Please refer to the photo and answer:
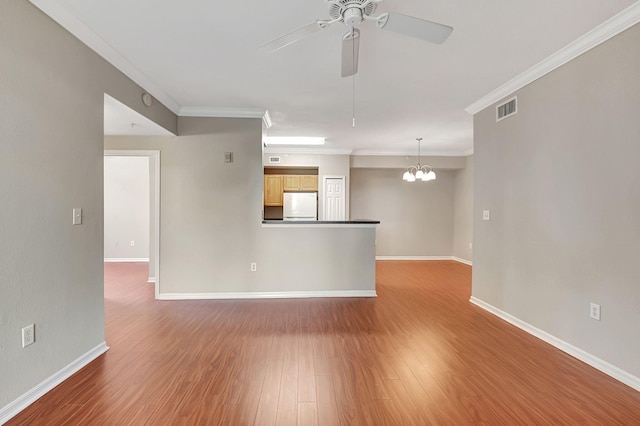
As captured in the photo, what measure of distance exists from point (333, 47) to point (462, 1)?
3.21 feet

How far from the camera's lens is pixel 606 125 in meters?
2.26

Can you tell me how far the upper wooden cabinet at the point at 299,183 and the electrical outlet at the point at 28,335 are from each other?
5.07m

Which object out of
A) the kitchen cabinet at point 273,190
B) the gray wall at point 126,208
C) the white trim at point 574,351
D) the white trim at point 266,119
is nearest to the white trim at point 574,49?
the white trim at point 574,351

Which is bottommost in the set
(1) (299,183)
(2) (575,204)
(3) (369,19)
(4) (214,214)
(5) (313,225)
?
(5) (313,225)

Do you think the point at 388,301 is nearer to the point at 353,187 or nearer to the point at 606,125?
the point at 606,125

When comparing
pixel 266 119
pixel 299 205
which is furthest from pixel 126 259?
pixel 266 119

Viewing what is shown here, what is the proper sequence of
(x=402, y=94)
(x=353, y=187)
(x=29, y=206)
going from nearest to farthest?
1. (x=29, y=206)
2. (x=402, y=94)
3. (x=353, y=187)

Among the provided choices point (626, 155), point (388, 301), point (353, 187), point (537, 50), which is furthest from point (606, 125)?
point (353, 187)

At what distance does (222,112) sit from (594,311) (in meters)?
4.41

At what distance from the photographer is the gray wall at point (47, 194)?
1.71 m

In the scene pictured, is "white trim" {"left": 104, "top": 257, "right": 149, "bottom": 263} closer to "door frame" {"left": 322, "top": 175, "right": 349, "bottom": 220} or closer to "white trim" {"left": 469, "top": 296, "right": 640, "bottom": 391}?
"door frame" {"left": 322, "top": 175, "right": 349, "bottom": 220}

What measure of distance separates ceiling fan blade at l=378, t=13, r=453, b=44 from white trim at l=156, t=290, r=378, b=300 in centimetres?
327

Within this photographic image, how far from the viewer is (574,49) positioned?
7.98ft

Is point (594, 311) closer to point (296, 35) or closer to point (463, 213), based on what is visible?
point (296, 35)
